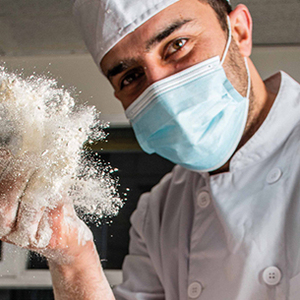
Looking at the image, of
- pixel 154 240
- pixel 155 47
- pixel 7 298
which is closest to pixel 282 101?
pixel 155 47

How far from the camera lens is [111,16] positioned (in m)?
0.56

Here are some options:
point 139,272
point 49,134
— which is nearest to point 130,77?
point 49,134

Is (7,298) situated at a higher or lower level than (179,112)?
lower

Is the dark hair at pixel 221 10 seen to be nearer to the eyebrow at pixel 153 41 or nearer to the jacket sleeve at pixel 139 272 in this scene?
the eyebrow at pixel 153 41

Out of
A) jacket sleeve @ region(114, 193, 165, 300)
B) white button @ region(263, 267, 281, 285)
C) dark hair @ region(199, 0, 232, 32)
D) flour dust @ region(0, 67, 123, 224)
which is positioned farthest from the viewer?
jacket sleeve @ region(114, 193, 165, 300)

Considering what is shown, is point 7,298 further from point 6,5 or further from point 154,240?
point 6,5

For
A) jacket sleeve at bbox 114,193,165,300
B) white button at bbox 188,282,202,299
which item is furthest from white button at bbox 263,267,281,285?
jacket sleeve at bbox 114,193,165,300

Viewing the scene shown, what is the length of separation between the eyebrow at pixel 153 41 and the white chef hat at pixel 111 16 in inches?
1.2

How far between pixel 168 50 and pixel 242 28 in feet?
0.65

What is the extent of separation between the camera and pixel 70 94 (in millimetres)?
335

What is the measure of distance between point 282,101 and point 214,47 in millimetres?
164

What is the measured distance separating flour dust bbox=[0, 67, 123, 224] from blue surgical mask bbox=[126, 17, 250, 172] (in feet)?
0.74

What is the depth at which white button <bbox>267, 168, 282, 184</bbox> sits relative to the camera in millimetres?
557

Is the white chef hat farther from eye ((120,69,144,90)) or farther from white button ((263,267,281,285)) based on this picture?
white button ((263,267,281,285))
